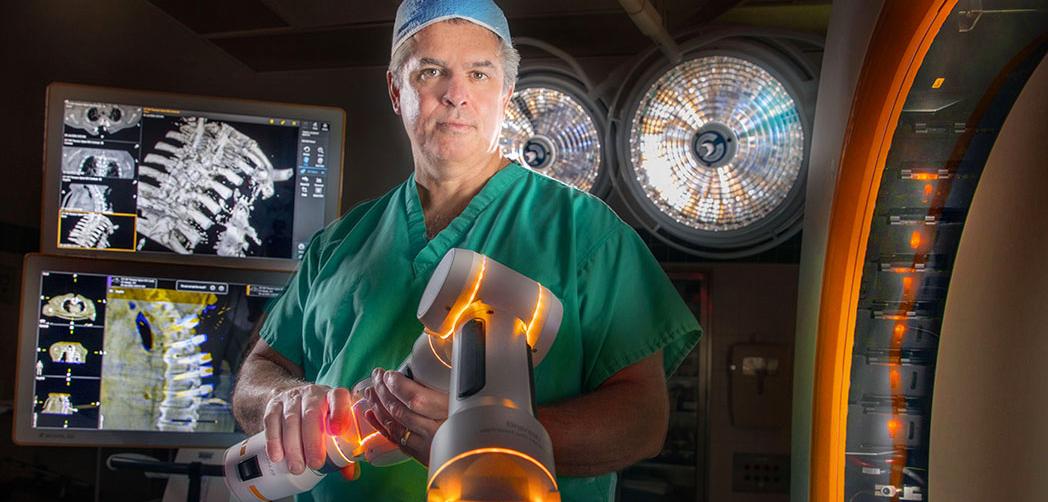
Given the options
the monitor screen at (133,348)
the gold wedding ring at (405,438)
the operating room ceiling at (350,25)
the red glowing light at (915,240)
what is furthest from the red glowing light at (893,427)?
the monitor screen at (133,348)

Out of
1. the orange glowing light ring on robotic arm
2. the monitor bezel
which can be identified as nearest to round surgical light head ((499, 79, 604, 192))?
the monitor bezel

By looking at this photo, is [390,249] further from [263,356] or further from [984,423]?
[984,423]

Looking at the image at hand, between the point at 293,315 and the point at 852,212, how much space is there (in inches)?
28.3

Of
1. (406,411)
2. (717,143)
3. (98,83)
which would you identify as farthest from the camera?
(98,83)

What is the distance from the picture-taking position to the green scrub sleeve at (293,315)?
1.29m

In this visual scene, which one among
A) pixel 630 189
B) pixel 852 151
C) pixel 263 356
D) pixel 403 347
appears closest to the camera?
pixel 852 151

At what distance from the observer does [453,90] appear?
3.75 feet

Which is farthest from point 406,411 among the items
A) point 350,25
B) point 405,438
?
point 350,25

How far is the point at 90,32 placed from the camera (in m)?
2.28

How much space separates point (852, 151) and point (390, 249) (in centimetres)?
55

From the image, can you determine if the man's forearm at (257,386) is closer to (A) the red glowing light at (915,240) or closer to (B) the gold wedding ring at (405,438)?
(B) the gold wedding ring at (405,438)

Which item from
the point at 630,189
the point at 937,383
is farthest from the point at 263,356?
the point at 937,383

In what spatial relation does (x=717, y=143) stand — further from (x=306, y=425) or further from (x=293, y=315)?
(x=306, y=425)

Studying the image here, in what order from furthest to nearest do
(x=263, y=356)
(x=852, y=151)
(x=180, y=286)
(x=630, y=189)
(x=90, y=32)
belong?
(x=90, y=32) < (x=180, y=286) < (x=630, y=189) < (x=263, y=356) < (x=852, y=151)
